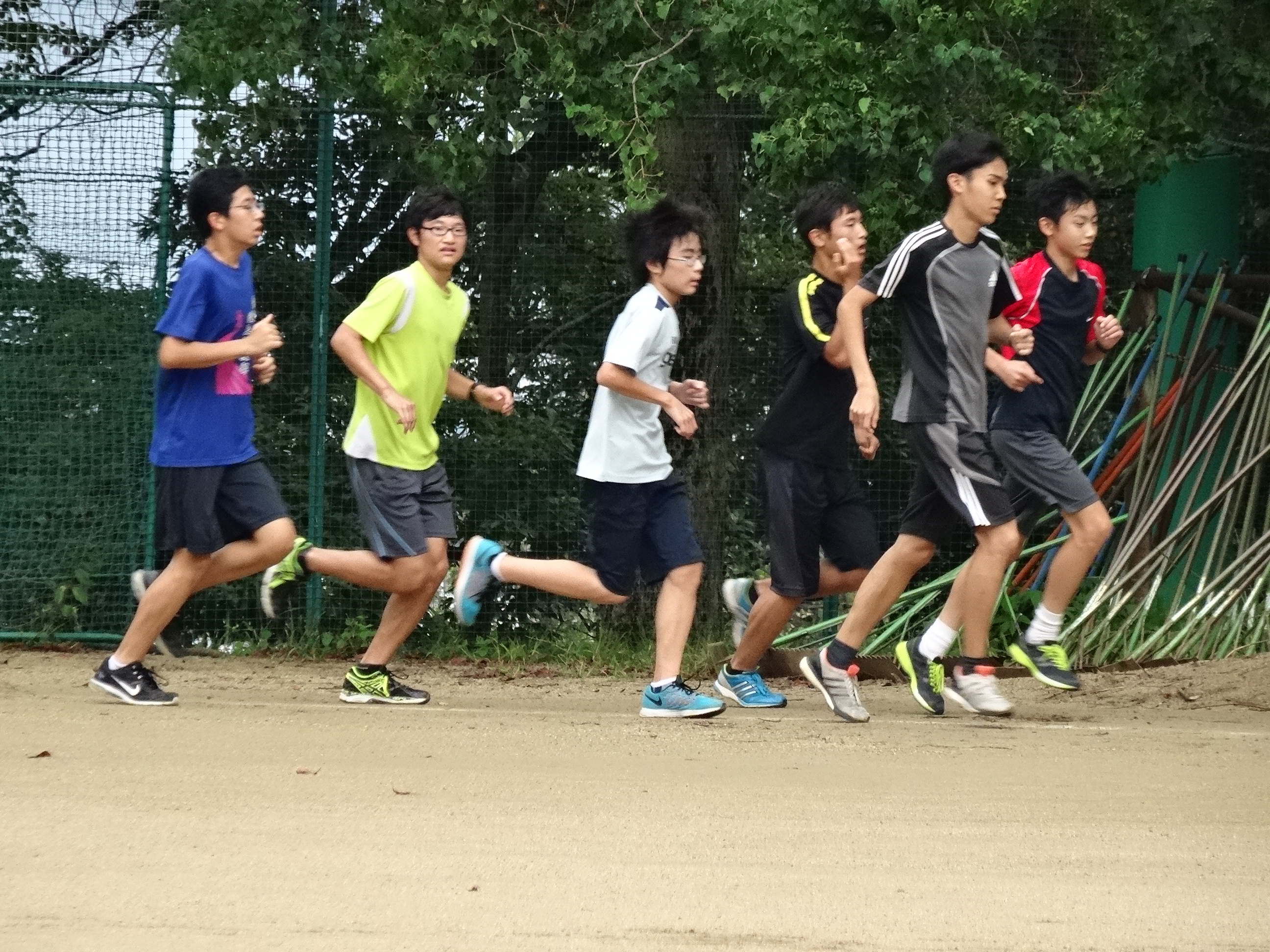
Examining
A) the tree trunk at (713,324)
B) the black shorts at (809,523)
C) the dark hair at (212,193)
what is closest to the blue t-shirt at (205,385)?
the dark hair at (212,193)

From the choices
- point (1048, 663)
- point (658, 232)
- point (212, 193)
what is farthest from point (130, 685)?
point (1048, 663)

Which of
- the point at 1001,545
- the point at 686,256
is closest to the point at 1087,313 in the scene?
the point at 1001,545

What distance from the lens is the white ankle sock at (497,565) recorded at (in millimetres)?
6723

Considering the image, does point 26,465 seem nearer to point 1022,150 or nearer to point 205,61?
point 205,61

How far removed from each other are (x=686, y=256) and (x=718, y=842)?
2.80 meters

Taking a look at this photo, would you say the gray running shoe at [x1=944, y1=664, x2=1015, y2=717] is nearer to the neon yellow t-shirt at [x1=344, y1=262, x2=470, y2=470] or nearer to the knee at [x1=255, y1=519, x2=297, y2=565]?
the neon yellow t-shirt at [x1=344, y1=262, x2=470, y2=470]

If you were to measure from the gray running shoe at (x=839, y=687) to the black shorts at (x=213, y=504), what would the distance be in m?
1.99

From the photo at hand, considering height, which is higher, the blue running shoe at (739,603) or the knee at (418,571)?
the knee at (418,571)

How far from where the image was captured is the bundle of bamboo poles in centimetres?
782

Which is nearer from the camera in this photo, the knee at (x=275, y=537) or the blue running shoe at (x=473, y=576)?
the knee at (x=275, y=537)

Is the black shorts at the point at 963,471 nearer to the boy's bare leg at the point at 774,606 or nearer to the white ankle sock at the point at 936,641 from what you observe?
the white ankle sock at the point at 936,641

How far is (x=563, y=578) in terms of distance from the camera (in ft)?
21.6

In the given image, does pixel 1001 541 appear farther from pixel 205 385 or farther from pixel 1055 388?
pixel 205 385

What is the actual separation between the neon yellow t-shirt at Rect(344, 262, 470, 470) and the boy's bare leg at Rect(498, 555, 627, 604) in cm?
51
